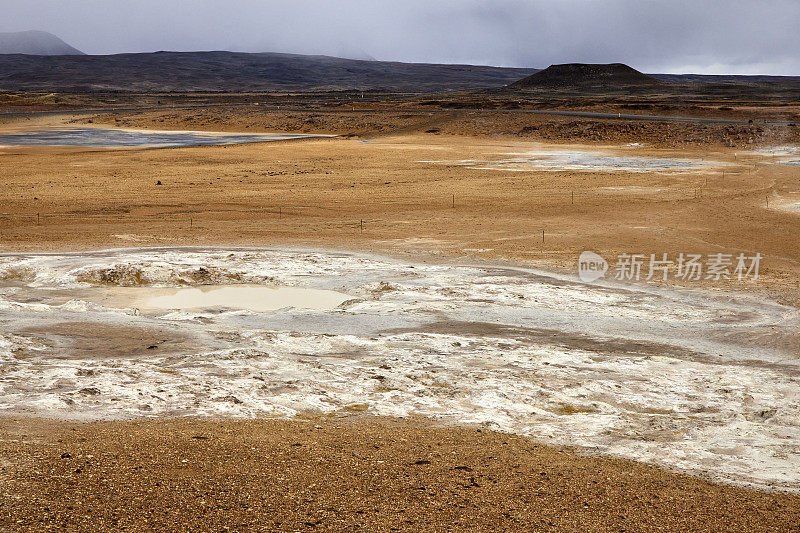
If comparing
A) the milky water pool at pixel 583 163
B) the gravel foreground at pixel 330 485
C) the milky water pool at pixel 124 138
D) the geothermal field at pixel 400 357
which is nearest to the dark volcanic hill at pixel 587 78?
the milky water pool at pixel 124 138

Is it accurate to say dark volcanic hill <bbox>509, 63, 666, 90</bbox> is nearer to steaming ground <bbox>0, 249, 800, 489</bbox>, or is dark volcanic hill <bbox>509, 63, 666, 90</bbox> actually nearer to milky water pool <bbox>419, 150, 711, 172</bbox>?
milky water pool <bbox>419, 150, 711, 172</bbox>

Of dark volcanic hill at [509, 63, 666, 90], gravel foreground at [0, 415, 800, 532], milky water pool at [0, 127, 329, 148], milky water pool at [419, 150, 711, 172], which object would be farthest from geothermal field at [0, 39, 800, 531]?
dark volcanic hill at [509, 63, 666, 90]

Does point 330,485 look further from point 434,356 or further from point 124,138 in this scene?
point 124,138

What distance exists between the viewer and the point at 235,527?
5.91 meters

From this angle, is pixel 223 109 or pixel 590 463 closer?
pixel 590 463

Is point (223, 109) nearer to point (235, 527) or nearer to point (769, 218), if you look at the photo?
point (769, 218)

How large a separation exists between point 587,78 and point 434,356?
13083 cm

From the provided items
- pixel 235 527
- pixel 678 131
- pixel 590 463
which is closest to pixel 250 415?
pixel 235 527

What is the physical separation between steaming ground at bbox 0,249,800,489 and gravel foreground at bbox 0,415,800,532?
573 millimetres

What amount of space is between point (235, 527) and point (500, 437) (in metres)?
3.14

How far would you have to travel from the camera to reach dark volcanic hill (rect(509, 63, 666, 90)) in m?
129

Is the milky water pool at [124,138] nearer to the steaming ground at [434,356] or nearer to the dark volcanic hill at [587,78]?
the steaming ground at [434,356]

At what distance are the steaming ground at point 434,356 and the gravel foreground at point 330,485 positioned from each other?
0.57 metres

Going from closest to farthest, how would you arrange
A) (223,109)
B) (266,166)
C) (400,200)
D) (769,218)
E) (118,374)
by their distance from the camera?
(118,374) → (769,218) → (400,200) → (266,166) → (223,109)
